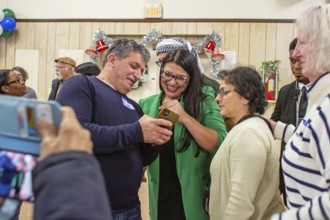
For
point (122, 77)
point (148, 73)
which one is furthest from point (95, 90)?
point (148, 73)

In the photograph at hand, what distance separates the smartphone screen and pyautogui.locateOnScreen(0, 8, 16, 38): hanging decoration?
530 centimetres

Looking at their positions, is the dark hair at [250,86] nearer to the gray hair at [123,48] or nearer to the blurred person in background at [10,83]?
the gray hair at [123,48]

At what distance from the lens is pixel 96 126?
1490 millimetres

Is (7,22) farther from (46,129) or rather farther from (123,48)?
(46,129)

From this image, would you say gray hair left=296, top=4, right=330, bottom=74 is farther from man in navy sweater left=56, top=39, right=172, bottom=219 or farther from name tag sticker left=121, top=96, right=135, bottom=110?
name tag sticker left=121, top=96, right=135, bottom=110

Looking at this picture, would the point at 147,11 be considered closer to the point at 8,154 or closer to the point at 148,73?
the point at 148,73

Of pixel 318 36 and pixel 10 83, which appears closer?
pixel 318 36

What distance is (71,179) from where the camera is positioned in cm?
54

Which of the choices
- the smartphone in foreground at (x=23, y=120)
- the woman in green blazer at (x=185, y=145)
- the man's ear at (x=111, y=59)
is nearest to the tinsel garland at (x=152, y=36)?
the woman in green blazer at (x=185, y=145)

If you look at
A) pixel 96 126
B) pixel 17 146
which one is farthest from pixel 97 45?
pixel 17 146

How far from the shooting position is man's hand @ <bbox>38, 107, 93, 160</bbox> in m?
0.57

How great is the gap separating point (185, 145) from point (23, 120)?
52.5 inches

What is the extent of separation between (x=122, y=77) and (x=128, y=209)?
23.6 inches

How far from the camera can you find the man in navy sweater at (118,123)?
4.91 ft
